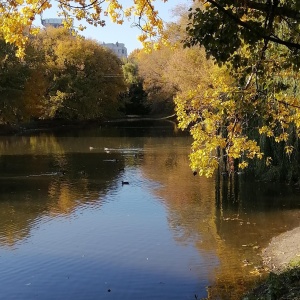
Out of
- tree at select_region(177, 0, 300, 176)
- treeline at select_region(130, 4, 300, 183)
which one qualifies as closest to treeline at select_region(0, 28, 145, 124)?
treeline at select_region(130, 4, 300, 183)

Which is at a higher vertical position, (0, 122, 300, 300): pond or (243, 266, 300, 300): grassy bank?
(243, 266, 300, 300): grassy bank

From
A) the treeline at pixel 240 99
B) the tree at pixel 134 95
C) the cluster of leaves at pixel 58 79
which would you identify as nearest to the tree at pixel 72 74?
the cluster of leaves at pixel 58 79

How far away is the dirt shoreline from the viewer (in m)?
12.1

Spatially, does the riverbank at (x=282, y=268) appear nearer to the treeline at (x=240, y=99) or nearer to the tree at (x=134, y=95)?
the treeline at (x=240, y=99)

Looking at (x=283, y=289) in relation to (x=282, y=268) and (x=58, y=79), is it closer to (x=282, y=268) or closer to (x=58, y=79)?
(x=282, y=268)

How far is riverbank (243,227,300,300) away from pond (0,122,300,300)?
1.27 ft

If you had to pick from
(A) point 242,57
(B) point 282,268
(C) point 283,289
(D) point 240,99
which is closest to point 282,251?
(B) point 282,268

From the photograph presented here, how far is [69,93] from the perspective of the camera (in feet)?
179

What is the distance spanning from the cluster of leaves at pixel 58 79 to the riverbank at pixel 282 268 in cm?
3490

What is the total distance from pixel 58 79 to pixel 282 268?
46229mm

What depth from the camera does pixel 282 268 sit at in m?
11.5

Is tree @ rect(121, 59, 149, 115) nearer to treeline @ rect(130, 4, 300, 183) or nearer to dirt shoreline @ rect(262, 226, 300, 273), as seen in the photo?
treeline @ rect(130, 4, 300, 183)

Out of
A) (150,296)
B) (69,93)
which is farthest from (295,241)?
(69,93)

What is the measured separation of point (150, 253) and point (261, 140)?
966 centimetres
